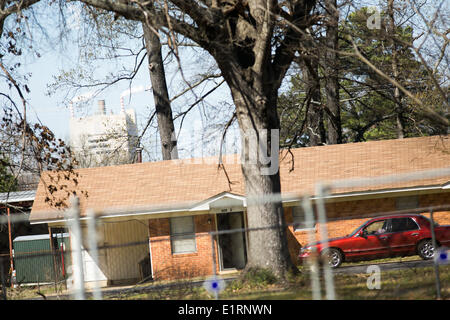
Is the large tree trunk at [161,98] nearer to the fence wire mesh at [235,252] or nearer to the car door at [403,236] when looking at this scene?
the fence wire mesh at [235,252]

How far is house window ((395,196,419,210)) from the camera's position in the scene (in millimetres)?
22219

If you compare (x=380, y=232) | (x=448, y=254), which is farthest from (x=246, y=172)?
(x=380, y=232)

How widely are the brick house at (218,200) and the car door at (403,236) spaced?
3.37 m

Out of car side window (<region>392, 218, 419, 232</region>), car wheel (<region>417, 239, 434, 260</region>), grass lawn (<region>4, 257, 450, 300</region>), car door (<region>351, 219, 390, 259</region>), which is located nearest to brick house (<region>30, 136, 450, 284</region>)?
car door (<region>351, 219, 390, 259</region>)

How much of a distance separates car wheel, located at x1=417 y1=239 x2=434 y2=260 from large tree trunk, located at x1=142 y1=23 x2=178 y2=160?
11.8m

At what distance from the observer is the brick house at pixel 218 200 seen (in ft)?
70.9

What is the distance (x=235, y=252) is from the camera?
22.8 metres

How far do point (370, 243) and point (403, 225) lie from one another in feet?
3.88

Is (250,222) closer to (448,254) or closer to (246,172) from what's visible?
(246,172)

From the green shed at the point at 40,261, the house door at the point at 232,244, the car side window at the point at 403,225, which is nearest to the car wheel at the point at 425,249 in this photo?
the car side window at the point at 403,225
